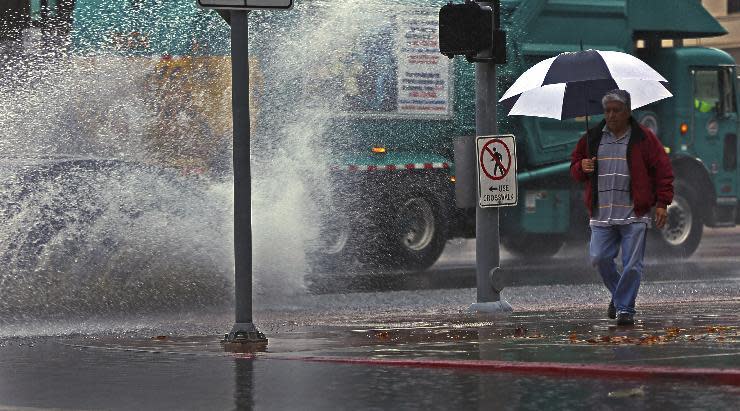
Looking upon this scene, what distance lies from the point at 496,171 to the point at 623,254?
2.39 meters

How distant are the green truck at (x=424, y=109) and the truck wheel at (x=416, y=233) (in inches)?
0.7

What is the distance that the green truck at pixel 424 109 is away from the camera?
63.6 ft

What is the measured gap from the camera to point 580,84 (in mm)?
14547

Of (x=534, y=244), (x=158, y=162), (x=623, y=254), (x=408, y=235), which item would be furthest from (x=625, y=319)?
(x=534, y=244)

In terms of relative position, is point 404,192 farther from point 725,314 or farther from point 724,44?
point 724,44

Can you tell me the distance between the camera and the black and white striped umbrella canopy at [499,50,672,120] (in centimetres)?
1386

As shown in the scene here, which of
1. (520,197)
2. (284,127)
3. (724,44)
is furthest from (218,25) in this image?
(724,44)

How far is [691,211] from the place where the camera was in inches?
953

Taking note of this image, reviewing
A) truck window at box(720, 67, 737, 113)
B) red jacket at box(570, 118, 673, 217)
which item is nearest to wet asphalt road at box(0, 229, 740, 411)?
red jacket at box(570, 118, 673, 217)

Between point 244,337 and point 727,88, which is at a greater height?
point 727,88

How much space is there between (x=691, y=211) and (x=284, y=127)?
6.98 m

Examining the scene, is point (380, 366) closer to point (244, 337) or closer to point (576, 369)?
point (576, 369)

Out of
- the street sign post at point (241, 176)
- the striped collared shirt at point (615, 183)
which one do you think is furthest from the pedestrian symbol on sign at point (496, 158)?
the street sign post at point (241, 176)

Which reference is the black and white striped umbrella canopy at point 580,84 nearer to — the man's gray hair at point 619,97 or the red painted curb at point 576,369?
the man's gray hair at point 619,97
